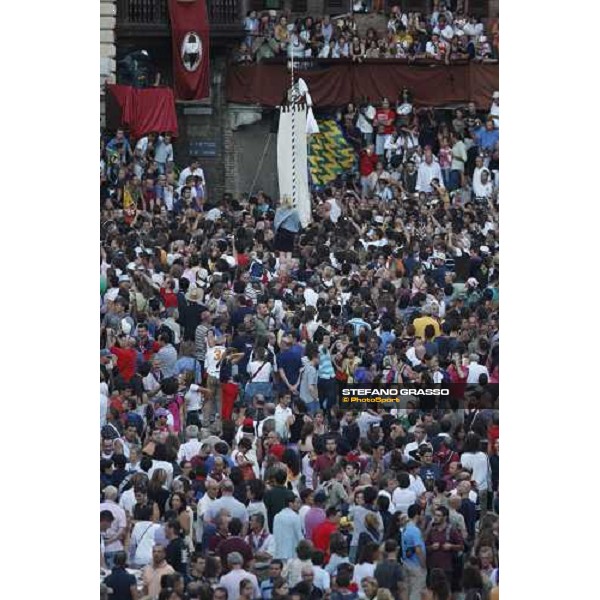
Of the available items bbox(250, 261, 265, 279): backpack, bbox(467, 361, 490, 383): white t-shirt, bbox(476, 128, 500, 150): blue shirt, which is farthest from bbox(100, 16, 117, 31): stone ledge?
bbox(467, 361, 490, 383): white t-shirt

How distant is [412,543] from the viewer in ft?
66.7

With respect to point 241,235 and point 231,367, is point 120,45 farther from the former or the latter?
point 231,367

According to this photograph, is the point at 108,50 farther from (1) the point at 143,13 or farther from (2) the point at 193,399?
(2) the point at 193,399

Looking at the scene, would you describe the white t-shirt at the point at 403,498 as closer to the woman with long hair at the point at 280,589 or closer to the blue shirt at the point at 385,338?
the woman with long hair at the point at 280,589

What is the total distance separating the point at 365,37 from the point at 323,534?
70.2ft

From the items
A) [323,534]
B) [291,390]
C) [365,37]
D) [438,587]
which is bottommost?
[438,587]

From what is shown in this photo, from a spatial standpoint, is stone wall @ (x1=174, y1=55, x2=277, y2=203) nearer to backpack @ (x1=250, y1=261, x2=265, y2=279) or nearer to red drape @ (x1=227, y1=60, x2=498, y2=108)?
red drape @ (x1=227, y1=60, x2=498, y2=108)

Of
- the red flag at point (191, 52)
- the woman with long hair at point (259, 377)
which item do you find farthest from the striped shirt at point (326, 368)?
the red flag at point (191, 52)

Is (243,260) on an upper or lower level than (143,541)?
upper

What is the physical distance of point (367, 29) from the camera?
4072cm

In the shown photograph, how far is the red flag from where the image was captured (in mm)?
35156

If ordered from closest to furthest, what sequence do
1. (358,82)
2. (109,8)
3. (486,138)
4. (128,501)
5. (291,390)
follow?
(128,501) → (291,390) → (109,8) → (486,138) → (358,82)

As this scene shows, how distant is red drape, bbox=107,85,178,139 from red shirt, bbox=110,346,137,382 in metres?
7.47

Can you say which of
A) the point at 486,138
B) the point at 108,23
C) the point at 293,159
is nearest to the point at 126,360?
the point at 293,159
